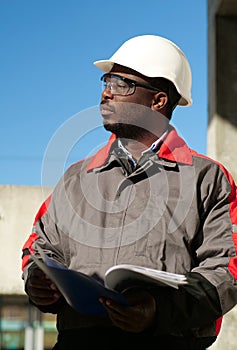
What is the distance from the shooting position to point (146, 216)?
78.8 inches

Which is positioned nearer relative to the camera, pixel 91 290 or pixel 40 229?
pixel 91 290

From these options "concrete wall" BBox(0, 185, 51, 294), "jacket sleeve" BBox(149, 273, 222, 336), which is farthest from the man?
"concrete wall" BBox(0, 185, 51, 294)

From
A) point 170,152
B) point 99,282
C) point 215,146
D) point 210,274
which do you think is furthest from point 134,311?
point 215,146

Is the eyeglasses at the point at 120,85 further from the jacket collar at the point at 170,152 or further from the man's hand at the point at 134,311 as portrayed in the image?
the man's hand at the point at 134,311

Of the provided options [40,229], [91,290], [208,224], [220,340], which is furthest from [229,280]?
[220,340]

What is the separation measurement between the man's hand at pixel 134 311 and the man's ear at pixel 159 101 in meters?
0.55

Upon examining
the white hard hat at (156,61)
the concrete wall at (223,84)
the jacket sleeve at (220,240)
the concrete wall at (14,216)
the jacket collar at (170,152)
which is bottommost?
the concrete wall at (14,216)

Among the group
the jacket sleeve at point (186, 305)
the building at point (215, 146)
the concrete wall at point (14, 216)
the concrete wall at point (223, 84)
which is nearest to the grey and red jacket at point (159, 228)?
the jacket sleeve at point (186, 305)

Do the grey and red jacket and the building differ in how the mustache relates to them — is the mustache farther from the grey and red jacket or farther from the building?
the building

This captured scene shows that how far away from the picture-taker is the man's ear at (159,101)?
2.10 m

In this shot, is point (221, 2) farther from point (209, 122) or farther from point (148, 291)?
point (148, 291)

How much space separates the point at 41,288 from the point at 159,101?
1.93 feet

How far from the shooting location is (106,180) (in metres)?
2.10

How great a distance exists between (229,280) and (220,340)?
13.1 ft
